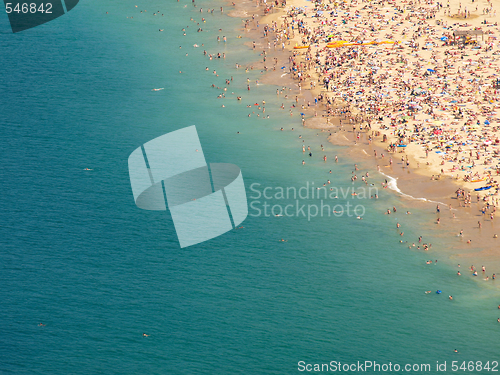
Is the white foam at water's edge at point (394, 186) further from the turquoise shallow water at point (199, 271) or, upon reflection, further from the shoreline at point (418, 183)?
the turquoise shallow water at point (199, 271)

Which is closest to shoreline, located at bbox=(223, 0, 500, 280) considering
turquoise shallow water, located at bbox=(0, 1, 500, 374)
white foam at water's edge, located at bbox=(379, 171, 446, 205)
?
white foam at water's edge, located at bbox=(379, 171, 446, 205)

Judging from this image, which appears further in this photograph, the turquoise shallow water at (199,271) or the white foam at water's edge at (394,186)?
the white foam at water's edge at (394,186)

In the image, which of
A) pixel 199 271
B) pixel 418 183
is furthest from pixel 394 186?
pixel 199 271

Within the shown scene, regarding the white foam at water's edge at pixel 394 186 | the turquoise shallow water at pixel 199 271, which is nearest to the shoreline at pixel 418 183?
the white foam at water's edge at pixel 394 186

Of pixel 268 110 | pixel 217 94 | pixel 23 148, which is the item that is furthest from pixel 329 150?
pixel 23 148

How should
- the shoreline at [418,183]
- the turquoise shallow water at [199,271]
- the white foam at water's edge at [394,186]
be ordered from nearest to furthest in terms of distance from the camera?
1. the turquoise shallow water at [199,271]
2. the shoreline at [418,183]
3. the white foam at water's edge at [394,186]

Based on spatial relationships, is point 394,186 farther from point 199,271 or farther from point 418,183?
point 199,271

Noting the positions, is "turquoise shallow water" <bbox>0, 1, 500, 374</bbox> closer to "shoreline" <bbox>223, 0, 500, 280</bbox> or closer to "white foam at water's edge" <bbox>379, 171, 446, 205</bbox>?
"white foam at water's edge" <bbox>379, 171, 446, 205</bbox>

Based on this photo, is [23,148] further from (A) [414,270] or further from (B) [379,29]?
(B) [379,29]

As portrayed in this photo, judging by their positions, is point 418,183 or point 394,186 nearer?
point 418,183
